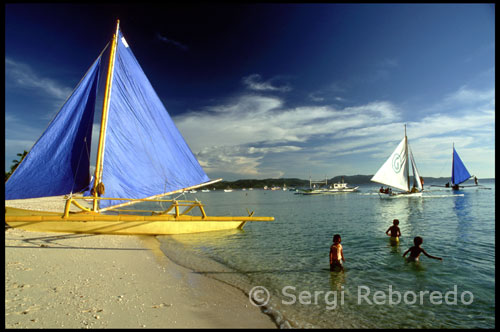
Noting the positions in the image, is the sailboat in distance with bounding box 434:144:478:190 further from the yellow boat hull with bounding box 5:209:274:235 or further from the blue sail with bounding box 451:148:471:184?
the yellow boat hull with bounding box 5:209:274:235

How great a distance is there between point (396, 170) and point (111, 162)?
54545 mm

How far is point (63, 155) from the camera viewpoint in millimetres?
11422

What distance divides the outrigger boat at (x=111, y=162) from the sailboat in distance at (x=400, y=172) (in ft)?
147

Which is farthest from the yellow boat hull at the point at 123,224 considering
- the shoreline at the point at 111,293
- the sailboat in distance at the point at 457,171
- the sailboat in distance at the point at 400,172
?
the sailboat in distance at the point at 457,171

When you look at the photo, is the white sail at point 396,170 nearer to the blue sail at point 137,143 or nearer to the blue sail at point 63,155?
the blue sail at point 137,143

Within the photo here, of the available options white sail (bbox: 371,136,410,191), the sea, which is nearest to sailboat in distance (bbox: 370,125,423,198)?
white sail (bbox: 371,136,410,191)

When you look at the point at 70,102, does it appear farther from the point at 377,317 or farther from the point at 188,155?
the point at 377,317

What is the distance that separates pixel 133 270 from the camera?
8094 millimetres

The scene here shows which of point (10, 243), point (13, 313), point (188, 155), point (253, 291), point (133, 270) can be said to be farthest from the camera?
point (188, 155)

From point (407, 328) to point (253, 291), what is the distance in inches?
149

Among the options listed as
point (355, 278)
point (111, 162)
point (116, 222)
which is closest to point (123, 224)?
point (116, 222)

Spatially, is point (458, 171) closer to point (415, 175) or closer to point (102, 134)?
point (415, 175)

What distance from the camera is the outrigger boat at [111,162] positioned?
10.9 metres

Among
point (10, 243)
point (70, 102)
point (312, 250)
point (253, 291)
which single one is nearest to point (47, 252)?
point (10, 243)
